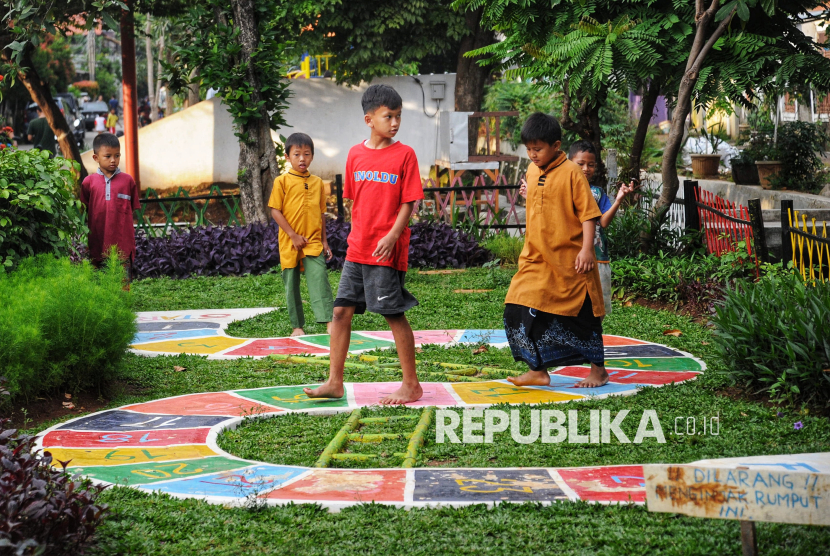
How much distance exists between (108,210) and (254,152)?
5273mm

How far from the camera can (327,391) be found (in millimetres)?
5285

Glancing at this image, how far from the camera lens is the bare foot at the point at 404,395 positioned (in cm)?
525

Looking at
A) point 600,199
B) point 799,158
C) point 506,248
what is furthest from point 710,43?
point 799,158

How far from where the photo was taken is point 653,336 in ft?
24.0

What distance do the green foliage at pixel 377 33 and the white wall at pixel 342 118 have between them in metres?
0.62

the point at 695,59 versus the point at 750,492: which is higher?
the point at 695,59

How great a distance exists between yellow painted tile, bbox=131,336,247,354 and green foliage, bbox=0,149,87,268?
3.55 ft

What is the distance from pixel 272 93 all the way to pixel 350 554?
1031 cm

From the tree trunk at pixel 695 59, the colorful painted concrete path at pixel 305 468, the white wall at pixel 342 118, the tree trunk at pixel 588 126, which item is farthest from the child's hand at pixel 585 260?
the white wall at pixel 342 118

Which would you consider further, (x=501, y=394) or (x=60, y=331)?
(x=501, y=394)

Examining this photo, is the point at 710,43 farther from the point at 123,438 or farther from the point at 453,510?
the point at 123,438

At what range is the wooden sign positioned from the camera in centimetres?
262

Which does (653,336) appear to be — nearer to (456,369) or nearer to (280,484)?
(456,369)

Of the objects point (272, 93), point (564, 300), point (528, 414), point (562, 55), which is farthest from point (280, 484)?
point (272, 93)
